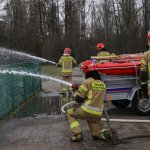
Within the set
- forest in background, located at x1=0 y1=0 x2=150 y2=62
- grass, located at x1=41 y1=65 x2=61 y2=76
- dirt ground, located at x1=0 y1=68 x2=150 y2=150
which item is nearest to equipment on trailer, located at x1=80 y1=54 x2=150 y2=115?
dirt ground, located at x1=0 y1=68 x2=150 y2=150

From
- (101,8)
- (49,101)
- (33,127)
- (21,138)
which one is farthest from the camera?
(101,8)

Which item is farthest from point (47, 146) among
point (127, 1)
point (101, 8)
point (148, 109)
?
point (101, 8)

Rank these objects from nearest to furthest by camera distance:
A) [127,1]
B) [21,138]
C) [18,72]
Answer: [21,138] → [18,72] → [127,1]

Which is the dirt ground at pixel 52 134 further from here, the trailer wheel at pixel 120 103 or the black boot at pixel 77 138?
the trailer wheel at pixel 120 103

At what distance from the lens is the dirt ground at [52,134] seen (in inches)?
303

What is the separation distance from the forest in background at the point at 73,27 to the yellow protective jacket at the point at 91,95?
3805 cm

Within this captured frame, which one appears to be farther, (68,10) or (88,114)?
(68,10)

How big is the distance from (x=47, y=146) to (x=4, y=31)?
2089 inches

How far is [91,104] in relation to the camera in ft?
25.4

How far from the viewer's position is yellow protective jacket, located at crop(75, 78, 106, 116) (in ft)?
25.2

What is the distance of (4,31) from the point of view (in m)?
59.6

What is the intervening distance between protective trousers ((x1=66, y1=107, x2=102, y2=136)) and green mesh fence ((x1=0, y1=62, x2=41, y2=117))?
3319 millimetres

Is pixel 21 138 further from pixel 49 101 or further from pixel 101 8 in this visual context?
pixel 101 8

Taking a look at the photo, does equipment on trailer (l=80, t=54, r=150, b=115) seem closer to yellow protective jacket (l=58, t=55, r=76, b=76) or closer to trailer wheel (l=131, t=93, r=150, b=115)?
trailer wheel (l=131, t=93, r=150, b=115)
